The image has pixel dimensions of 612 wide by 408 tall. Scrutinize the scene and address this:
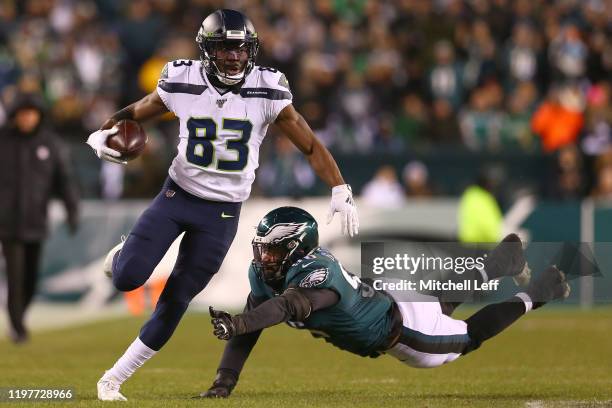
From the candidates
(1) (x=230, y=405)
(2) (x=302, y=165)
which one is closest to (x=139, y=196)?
(2) (x=302, y=165)

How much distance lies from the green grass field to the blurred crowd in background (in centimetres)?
326

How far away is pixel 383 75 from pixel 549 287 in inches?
360

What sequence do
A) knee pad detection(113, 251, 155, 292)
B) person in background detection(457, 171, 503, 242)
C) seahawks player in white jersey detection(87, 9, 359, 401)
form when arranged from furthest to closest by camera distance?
person in background detection(457, 171, 503, 242) → seahawks player in white jersey detection(87, 9, 359, 401) → knee pad detection(113, 251, 155, 292)

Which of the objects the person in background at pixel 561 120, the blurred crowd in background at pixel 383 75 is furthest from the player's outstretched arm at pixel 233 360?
the person in background at pixel 561 120

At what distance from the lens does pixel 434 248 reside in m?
6.46

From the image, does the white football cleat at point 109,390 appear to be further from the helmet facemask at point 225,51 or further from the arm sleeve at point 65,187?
the arm sleeve at point 65,187

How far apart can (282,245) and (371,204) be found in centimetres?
757

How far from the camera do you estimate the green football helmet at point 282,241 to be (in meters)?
5.66

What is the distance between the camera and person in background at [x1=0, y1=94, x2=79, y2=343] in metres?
9.79

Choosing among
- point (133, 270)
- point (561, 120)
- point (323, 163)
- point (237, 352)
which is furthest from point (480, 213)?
point (133, 270)

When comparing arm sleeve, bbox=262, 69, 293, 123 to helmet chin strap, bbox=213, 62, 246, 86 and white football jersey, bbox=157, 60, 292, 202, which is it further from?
helmet chin strap, bbox=213, 62, 246, 86

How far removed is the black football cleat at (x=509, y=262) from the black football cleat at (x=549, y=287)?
0.06 m

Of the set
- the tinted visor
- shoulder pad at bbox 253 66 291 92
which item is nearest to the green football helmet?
the tinted visor

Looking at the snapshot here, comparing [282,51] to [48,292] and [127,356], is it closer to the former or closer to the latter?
[48,292]
